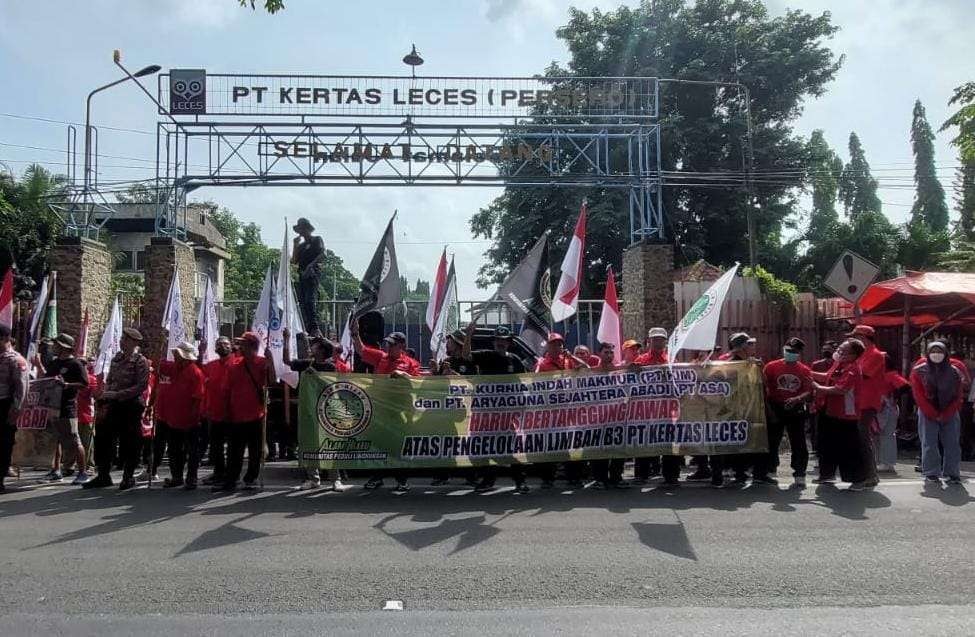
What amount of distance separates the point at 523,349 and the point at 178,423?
16.5ft

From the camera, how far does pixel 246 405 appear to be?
10.2 m

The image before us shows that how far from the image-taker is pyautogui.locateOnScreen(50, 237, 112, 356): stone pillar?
16.5 meters

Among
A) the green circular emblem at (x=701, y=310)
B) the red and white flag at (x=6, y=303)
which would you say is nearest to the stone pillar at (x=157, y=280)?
the red and white flag at (x=6, y=303)

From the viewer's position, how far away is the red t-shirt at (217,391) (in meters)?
10.3

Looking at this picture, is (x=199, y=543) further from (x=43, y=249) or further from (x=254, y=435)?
(x=43, y=249)

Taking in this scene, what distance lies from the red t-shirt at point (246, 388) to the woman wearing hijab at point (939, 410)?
25.6 ft

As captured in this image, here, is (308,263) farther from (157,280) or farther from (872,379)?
(872,379)

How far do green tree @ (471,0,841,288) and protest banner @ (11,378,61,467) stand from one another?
21746 millimetres

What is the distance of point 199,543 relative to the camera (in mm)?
7363

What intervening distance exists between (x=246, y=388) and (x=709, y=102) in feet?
85.7

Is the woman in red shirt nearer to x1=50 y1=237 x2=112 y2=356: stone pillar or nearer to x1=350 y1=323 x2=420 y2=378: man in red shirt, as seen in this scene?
x1=350 y1=323 x2=420 y2=378: man in red shirt

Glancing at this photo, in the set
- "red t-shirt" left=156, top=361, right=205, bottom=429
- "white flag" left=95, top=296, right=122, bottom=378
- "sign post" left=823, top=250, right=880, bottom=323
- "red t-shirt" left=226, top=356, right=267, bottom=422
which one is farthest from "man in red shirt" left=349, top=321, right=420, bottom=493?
"sign post" left=823, top=250, right=880, bottom=323

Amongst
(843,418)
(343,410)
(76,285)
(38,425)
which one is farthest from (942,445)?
(76,285)

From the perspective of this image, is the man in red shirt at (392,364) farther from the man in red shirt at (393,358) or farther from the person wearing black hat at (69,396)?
the person wearing black hat at (69,396)
